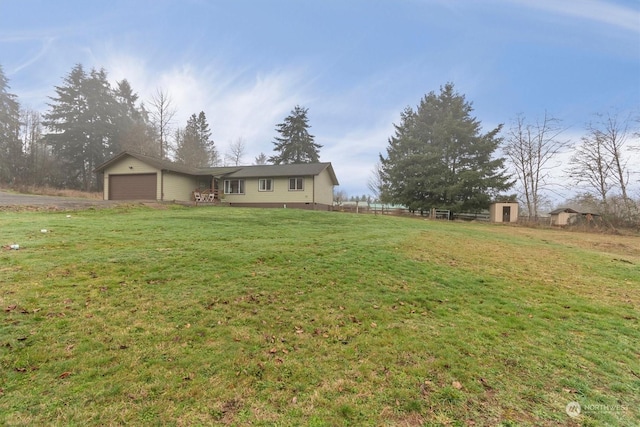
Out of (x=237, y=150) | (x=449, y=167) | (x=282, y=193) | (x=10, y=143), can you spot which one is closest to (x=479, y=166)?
(x=449, y=167)

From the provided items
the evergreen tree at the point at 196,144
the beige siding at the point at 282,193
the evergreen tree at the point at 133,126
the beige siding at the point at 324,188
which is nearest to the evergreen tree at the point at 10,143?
the evergreen tree at the point at 133,126

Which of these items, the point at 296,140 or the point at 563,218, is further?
the point at 296,140

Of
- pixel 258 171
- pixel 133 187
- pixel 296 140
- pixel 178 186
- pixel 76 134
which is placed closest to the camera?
pixel 133 187

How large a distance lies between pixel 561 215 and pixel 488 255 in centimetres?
2595

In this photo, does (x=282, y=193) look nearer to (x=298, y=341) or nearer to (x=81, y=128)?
(x=298, y=341)

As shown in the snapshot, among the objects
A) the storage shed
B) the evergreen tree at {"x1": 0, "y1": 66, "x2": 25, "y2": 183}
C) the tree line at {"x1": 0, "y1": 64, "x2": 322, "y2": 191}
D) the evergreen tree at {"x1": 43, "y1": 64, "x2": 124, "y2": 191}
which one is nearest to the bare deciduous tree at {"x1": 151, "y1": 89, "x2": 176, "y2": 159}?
the tree line at {"x1": 0, "y1": 64, "x2": 322, "y2": 191}

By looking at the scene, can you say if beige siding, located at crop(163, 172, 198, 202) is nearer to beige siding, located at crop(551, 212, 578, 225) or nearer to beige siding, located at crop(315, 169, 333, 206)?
beige siding, located at crop(315, 169, 333, 206)

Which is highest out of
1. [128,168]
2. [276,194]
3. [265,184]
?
[128,168]

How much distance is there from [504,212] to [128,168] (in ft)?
109

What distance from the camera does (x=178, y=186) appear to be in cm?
2334

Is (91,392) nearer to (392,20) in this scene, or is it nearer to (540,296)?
(540,296)

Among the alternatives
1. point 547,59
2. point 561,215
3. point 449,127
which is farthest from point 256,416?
point 561,215

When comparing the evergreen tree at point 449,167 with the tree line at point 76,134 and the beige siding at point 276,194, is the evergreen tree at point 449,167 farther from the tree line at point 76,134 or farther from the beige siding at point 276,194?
the tree line at point 76,134

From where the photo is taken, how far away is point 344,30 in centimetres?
1664
